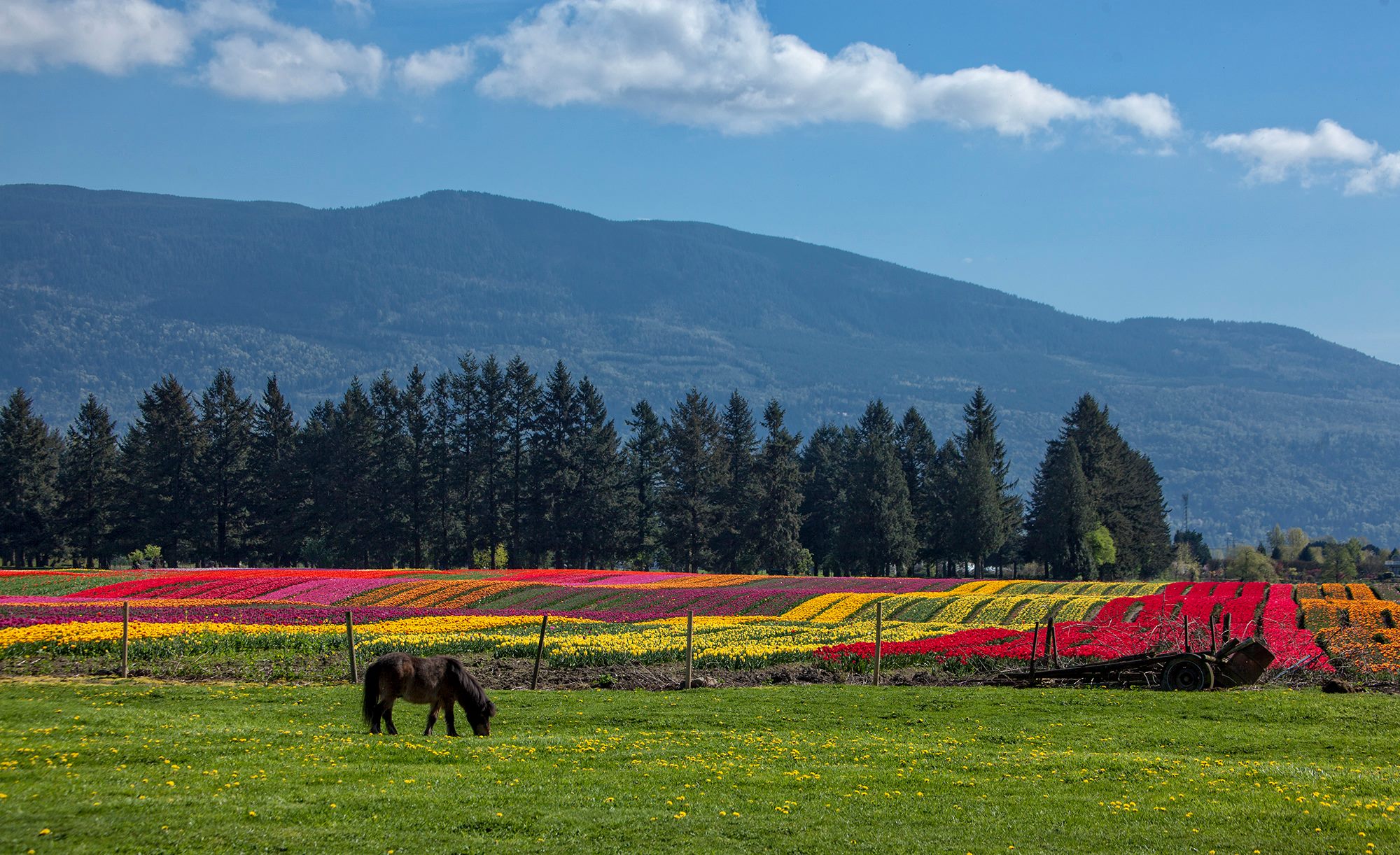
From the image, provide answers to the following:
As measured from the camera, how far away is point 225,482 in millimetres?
84312

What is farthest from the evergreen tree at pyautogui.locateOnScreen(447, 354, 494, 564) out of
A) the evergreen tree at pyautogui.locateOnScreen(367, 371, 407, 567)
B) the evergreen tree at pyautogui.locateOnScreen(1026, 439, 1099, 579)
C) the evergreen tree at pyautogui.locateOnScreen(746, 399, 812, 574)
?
the evergreen tree at pyautogui.locateOnScreen(1026, 439, 1099, 579)

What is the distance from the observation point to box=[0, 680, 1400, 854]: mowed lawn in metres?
10.4

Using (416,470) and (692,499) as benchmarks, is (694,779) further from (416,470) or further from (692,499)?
(416,470)

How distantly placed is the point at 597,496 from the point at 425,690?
7075cm

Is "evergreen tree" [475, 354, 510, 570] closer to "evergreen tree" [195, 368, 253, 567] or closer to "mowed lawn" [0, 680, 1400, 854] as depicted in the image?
"evergreen tree" [195, 368, 253, 567]

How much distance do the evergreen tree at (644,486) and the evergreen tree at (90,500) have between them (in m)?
38.0

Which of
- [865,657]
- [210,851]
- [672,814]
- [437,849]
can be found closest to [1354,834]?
[672,814]

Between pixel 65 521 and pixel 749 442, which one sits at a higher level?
pixel 749 442

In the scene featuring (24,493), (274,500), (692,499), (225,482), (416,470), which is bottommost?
(274,500)

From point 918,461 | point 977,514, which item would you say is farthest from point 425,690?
point 918,461

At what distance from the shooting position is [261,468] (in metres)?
86.8

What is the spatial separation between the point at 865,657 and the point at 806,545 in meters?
72.4

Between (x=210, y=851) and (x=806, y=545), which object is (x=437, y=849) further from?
(x=806, y=545)

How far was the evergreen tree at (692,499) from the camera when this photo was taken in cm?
8750
